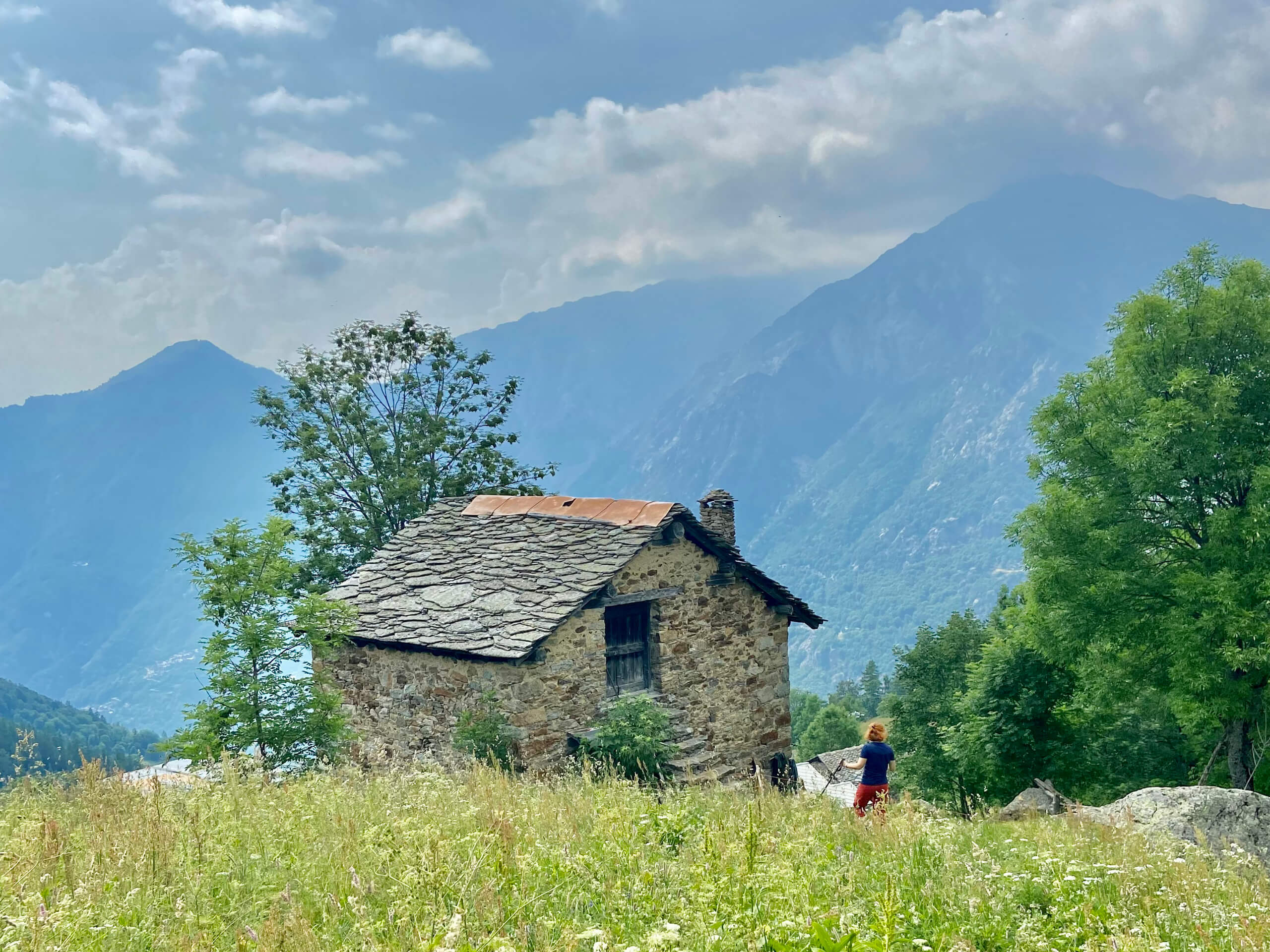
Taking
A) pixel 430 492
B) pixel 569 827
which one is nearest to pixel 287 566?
pixel 569 827

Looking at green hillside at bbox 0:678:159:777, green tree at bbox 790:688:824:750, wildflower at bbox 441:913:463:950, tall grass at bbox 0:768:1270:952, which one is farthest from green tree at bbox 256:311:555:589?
green hillside at bbox 0:678:159:777

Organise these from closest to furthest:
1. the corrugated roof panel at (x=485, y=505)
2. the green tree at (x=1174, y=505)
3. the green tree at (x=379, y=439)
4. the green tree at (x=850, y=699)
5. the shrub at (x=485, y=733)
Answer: the shrub at (x=485, y=733), the green tree at (x=1174, y=505), the corrugated roof panel at (x=485, y=505), the green tree at (x=379, y=439), the green tree at (x=850, y=699)

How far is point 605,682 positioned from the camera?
46.2ft

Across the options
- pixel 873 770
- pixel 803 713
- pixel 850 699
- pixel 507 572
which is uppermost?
pixel 507 572

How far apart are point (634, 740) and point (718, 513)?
6.36 m

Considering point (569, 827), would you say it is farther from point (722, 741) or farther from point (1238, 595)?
point (1238, 595)

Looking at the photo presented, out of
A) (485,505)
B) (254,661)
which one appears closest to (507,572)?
(485,505)

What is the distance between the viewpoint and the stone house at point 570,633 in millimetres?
13234

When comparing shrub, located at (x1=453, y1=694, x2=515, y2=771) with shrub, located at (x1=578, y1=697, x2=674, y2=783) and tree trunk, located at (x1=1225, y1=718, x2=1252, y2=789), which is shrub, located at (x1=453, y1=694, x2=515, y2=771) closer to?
shrub, located at (x1=578, y1=697, x2=674, y2=783)

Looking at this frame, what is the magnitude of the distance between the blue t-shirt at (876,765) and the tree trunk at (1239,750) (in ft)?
36.6

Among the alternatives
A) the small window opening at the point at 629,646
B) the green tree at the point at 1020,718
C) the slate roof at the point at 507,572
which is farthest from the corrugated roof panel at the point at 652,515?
the green tree at the point at 1020,718

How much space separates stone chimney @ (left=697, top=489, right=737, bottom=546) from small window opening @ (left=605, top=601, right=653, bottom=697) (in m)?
3.09

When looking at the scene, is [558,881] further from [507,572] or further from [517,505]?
[517,505]

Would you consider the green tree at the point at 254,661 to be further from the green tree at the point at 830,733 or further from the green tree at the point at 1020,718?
the green tree at the point at 830,733
